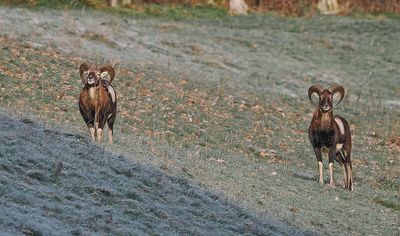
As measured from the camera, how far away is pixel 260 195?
699 inches

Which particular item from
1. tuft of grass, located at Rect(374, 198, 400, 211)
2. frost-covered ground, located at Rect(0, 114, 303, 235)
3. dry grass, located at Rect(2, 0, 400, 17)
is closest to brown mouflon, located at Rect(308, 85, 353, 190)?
tuft of grass, located at Rect(374, 198, 400, 211)

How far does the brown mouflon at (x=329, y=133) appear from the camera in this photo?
20.3 m

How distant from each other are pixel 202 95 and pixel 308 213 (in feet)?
48.9

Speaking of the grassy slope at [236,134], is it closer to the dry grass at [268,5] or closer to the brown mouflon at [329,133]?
the brown mouflon at [329,133]

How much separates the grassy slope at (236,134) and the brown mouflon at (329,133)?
2.04 feet

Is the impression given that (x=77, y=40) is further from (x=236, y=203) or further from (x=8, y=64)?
(x=236, y=203)

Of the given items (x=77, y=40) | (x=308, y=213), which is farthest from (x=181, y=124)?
(x=77, y=40)

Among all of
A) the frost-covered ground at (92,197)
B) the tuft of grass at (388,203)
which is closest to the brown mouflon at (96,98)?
the frost-covered ground at (92,197)

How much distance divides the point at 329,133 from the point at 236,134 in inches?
256

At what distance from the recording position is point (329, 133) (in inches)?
807

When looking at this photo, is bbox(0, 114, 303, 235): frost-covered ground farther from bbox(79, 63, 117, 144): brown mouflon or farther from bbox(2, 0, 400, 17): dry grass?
bbox(2, 0, 400, 17): dry grass

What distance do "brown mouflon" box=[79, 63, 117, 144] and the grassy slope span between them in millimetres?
591

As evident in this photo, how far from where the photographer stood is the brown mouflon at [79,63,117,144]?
1894cm

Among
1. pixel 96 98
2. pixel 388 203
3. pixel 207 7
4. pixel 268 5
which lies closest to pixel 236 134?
pixel 388 203
